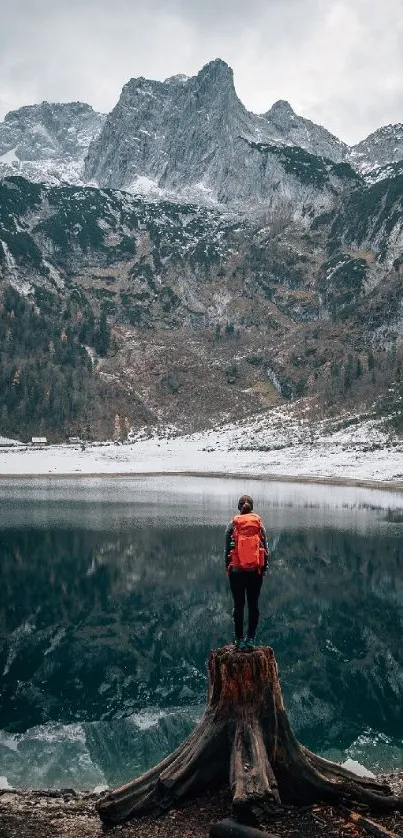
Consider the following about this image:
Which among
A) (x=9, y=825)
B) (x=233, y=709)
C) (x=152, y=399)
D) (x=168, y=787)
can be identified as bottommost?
(x=9, y=825)

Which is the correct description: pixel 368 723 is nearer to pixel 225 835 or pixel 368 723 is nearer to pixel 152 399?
pixel 225 835

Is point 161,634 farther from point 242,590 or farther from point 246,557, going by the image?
point 246,557

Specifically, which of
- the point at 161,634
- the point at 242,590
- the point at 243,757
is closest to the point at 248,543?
the point at 242,590

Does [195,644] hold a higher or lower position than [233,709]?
lower

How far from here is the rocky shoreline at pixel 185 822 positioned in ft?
28.8

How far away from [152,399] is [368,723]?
176 metres

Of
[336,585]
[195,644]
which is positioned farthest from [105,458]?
[195,644]

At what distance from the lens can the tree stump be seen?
381 inches

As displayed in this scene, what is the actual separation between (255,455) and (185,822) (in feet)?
382

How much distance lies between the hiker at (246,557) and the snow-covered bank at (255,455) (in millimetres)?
77619

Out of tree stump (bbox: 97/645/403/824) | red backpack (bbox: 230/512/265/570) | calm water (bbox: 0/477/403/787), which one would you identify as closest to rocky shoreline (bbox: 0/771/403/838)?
tree stump (bbox: 97/645/403/824)

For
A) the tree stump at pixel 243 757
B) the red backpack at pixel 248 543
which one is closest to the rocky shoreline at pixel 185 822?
the tree stump at pixel 243 757

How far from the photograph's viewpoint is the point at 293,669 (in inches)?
895

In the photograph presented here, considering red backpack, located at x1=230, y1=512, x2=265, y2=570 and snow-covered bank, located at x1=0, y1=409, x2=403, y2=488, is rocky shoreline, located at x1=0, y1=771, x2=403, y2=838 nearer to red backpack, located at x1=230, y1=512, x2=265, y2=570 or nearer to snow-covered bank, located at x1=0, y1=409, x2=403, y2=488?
red backpack, located at x1=230, y1=512, x2=265, y2=570
